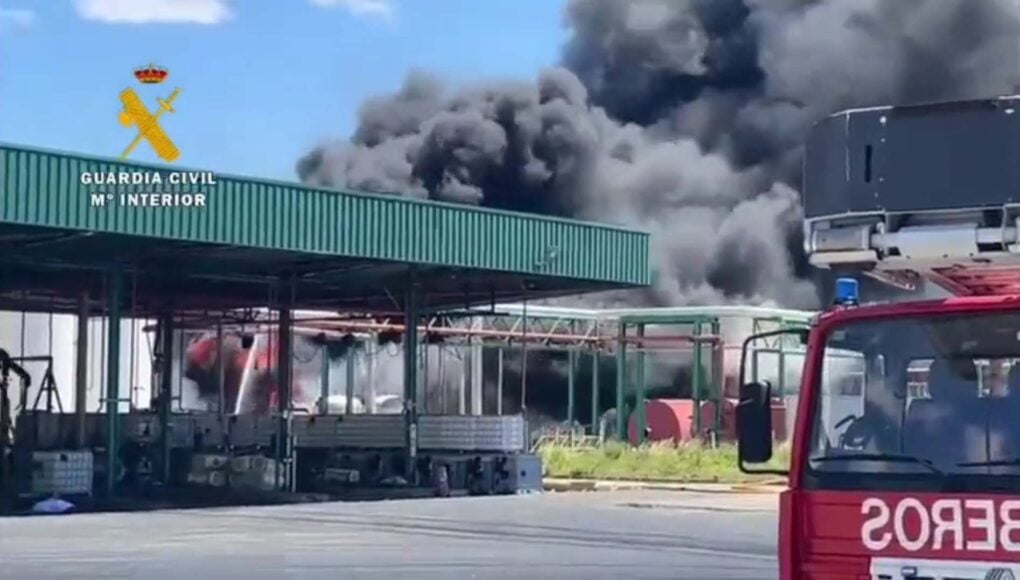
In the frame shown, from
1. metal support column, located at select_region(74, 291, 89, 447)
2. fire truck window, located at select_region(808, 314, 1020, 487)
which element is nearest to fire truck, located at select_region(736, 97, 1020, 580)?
fire truck window, located at select_region(808, 314, 1020, 487)

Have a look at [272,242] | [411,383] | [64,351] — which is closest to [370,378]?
[64,351]

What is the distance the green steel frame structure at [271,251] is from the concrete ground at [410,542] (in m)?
3.81

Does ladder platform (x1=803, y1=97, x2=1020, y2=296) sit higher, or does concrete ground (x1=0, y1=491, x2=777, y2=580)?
ladder platform (x1=803, y1=97, x2=1020, y2=296)

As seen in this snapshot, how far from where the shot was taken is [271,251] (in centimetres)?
2522

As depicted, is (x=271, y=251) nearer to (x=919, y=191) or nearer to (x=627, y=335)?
(x=627, y=335)

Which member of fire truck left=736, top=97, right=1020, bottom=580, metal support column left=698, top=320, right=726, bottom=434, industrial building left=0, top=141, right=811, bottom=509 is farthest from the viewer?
metal support column left=698, top=320, right=726, bottom=434

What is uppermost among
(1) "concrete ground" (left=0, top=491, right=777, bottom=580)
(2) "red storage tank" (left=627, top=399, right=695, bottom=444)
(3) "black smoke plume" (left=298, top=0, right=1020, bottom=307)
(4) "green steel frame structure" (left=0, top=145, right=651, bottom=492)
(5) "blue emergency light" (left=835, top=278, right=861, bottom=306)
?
(3) "black smoke plume" (left=298, top=0, right=1020, bottom=307)

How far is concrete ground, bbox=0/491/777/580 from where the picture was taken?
49.0 ft

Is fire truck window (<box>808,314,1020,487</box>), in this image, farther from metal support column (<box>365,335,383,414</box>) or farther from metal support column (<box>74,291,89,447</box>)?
metal support column (<box>365,335,383,414</box>)

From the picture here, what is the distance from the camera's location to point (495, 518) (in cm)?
2206

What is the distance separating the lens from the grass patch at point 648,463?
33438mm

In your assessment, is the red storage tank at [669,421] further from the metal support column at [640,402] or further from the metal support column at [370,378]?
the metal support column at [370,378]

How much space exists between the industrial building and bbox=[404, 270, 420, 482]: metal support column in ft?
0.12

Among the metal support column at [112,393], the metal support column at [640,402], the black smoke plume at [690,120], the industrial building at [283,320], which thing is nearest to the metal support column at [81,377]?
the industrial building at [283,320]
